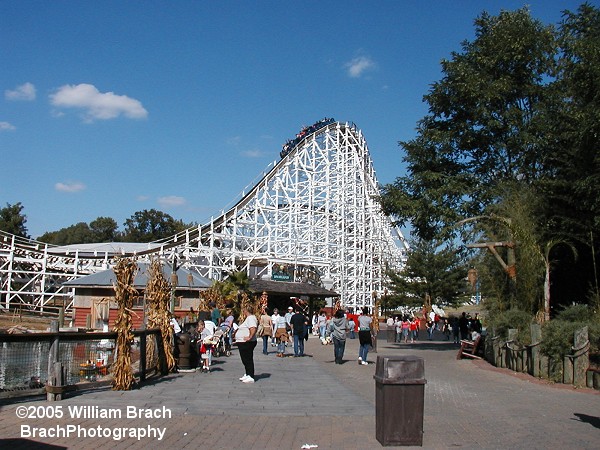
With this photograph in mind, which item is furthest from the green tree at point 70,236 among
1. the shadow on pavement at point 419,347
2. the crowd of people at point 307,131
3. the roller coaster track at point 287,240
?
the shadow on pavement at point 419,347

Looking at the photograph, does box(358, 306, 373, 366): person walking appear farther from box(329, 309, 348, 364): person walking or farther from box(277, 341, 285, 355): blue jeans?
box(277, 341, 285, 355): blue jeans

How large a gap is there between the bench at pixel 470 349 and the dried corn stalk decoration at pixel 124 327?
11654 mm

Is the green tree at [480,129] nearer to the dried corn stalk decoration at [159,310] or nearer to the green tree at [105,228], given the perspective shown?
the dried corn stalk decoration at [159,310]

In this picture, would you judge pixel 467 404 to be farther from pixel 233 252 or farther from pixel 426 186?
pixel 233 252

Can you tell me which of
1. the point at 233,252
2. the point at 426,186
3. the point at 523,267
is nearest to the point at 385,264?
the point at 233,252

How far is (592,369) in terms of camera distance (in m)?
11.2

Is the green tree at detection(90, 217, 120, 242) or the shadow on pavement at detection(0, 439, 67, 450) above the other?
the green tree at detection(90, 217, 120, 242)

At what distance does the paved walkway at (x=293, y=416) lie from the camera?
21.7 feet

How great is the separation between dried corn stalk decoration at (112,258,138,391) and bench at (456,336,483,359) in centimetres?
1165

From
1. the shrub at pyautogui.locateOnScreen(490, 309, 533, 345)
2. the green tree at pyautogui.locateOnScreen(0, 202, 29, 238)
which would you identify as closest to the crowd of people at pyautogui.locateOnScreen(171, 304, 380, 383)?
the shrub at pyautogui.locateOnScreen(490, 309, 533, 345)

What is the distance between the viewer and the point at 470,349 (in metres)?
19.3

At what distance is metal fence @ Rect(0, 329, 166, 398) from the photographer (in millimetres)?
8625

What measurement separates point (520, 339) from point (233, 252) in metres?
28.8

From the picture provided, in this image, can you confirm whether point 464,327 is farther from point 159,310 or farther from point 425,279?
point 425,279
